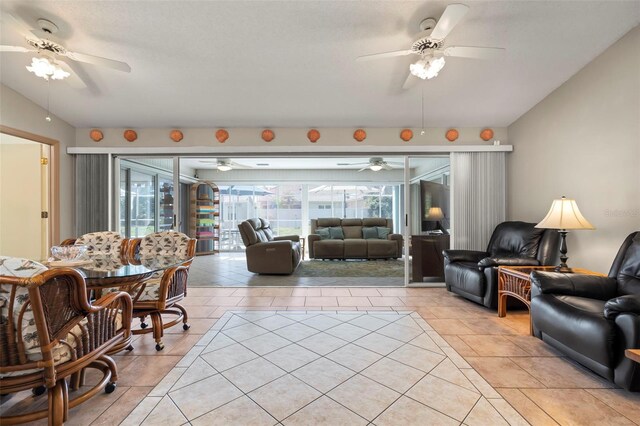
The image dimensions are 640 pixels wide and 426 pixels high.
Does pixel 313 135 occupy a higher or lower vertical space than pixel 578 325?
higher

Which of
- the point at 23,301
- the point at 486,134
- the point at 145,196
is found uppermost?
the point at 486,134

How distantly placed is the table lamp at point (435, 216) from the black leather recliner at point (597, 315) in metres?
2.14

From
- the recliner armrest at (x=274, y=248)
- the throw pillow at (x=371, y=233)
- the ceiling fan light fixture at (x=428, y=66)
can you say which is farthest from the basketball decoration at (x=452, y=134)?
the throw pillow at (x=371, y=233)

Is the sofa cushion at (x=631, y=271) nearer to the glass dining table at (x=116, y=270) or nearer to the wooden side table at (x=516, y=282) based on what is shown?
the wooden side table at (x=516, y=282)

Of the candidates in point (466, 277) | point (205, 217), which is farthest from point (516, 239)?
point (205, 217)

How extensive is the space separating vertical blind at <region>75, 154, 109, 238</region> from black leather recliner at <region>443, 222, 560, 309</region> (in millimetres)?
4797

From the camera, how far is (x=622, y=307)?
1.68m

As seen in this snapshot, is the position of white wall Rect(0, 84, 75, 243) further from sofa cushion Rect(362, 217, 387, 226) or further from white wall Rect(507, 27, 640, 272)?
white wall Rect(507, 27, 640, 272)

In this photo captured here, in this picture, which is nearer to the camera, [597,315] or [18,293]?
[18,293]

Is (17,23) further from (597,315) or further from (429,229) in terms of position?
(429,229)

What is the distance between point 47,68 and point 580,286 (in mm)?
4592

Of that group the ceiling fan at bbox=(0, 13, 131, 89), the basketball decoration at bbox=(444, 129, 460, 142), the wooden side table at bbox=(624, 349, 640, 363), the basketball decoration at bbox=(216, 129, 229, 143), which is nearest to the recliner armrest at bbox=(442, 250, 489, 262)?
the basketball decoration at bbox=(444, 129, 460, 142)

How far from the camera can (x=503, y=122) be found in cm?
402

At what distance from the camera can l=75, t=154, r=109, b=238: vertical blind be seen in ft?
13.3
